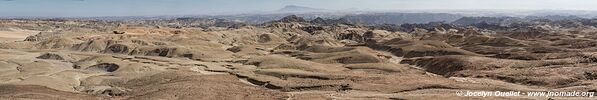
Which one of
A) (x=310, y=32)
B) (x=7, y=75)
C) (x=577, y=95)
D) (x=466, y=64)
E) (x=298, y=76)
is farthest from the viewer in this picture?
(x=310, y=32)

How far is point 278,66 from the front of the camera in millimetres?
71750

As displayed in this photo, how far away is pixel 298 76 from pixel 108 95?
17.6m

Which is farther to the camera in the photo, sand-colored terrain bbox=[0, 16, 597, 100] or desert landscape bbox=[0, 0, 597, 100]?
sand-colored terrain bbox=[0, 16, 597, 100]

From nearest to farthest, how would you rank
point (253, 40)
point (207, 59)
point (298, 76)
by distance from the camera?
1. point (298, 76)
2. point (207, 59)
3. point (253, 40)

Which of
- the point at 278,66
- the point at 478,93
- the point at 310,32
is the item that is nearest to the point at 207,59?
the point at 278,66

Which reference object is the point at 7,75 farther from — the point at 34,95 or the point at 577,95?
the point at 577,95

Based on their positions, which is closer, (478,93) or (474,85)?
(478,93)

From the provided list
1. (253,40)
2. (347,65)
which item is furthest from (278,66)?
(253,40)

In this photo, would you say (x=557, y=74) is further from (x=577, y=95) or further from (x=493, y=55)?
(x=493, y=55)

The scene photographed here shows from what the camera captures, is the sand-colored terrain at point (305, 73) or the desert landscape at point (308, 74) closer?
the desert landscape at point (308, 74)

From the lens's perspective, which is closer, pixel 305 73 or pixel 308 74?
pixel 308 74

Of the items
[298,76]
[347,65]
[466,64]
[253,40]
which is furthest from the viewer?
[253,40]

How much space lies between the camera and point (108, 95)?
49594mm

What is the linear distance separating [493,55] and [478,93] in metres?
45.0
